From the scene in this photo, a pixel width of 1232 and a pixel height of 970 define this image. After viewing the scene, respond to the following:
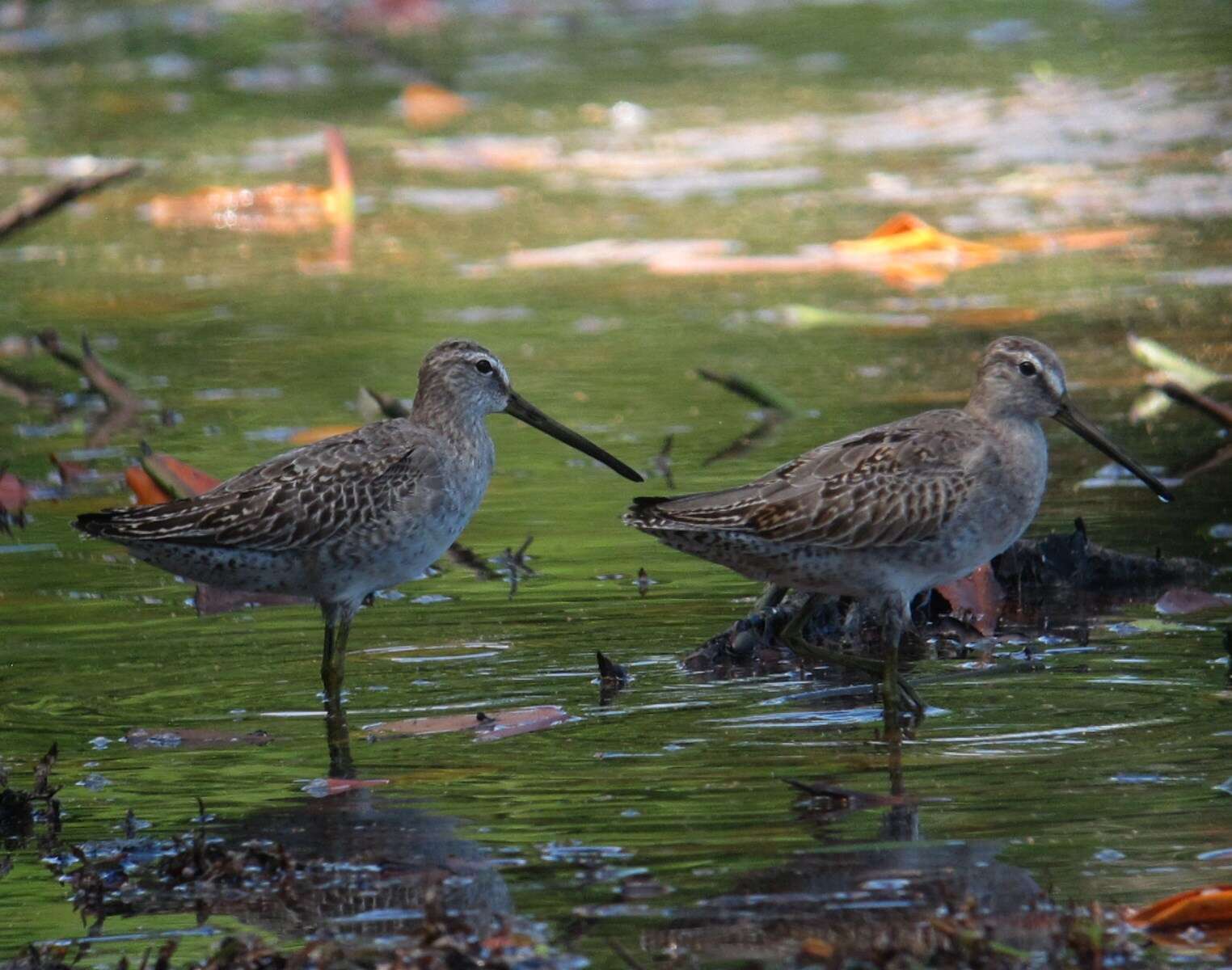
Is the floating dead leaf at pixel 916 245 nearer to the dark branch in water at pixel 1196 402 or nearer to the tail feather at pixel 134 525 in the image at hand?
the dark branch in water at pixel 1196 402

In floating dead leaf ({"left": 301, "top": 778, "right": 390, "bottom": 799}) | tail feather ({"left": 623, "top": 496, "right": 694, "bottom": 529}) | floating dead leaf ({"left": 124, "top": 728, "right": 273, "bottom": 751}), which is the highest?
tail feather ({"left": 623, "top": 496, "right": 694, "bottom": 529})

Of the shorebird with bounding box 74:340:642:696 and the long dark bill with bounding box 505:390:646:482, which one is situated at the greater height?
the long dark bill with bounding box 505:390:646:482

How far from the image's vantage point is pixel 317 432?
36.7ft

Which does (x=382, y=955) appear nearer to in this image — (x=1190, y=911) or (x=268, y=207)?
(x=1190, y=911)

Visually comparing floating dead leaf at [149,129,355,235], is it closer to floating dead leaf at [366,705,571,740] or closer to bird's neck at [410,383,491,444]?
bird's neck at [410,383,491,444]

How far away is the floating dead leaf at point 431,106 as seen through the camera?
72.1 feet

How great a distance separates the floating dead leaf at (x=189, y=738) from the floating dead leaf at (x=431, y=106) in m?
15.1

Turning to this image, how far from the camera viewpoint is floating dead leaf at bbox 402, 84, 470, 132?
21984mm

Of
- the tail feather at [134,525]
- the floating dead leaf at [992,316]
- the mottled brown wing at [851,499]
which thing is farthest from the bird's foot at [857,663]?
the floating dead leaf at [992,316]

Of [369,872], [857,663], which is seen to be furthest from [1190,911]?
[857,663]

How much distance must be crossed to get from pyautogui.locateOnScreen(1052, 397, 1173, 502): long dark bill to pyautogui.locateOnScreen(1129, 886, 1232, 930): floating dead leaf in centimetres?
313

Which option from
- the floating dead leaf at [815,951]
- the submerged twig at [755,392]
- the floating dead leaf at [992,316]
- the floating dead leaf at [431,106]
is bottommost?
the floating dead leaf at [815,951]

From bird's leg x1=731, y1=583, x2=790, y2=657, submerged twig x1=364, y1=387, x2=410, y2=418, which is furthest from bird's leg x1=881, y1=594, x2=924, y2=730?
submerged twig x1=364, y1=387, x2=410, y2=418

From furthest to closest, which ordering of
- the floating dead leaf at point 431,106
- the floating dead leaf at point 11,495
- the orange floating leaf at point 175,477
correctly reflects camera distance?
the floating dead leaf at point 431,106 → the floating dead leaf at point 11,495 → the orange floating leaf at point 175,477
